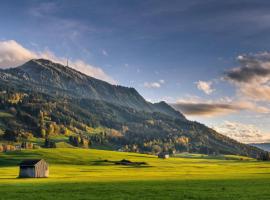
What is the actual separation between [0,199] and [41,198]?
4.67m

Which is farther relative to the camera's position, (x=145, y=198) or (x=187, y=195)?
(x=187, y=195)

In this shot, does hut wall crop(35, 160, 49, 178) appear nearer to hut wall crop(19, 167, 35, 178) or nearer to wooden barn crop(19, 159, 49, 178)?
wooden barn crop(19, 159, 49, 178)

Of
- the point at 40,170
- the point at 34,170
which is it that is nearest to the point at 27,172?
the point at 34,170

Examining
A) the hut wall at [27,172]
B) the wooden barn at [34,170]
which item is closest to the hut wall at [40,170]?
the wooden barn at [34,170]

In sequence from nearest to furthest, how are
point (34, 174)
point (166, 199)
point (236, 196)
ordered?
point (166, 199) < point (236, 196) < point (34, 174)

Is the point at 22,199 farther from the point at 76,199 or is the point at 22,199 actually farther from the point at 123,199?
the point at 123,199

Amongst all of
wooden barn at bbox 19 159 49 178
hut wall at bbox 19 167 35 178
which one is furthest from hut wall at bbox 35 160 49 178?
hut wall at bbox 19 167 35 178

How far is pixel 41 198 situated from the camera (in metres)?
50.2

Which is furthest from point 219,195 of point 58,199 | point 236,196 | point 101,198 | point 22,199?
point 22,199

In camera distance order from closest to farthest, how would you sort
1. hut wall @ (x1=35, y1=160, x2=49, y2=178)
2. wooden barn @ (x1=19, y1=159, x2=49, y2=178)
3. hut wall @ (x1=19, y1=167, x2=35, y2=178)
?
1. hut wall @ (x1=19, y1=167, x2=35, y2=178)
2. wooden barn @ (x1=19, y1=159, x2=49, y2=178)
3. hut wall @ (x1=35, y1=160, x2=49, y2=178)

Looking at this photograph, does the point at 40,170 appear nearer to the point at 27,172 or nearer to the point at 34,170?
the point at 34,170

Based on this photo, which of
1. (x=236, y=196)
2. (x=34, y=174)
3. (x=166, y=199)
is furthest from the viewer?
(x=34, y=174)

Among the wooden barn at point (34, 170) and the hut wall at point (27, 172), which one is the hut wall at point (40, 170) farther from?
the hut wall at point (27, 172)

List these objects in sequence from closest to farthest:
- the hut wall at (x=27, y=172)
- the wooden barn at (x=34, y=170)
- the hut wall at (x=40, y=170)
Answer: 1. the hut wall at (x=27, y=172)
2. the wooden barn at (x=34, y=170)
3. the hut wall at (x=40, y=170)
